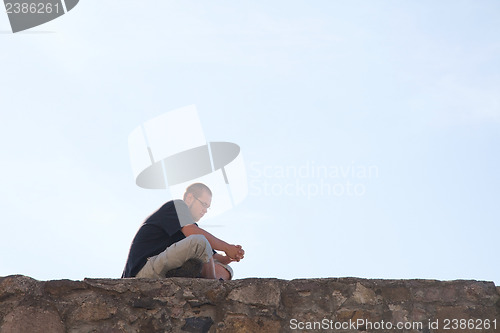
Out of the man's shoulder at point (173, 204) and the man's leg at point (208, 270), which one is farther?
the man's shoulder at point (173, 204)

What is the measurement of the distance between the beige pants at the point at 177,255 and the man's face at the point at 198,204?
0.46 metres

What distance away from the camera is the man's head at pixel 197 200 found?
4.80m

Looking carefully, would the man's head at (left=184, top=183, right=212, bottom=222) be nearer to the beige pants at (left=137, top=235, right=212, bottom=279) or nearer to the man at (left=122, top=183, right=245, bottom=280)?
the man at (left=122, top=183, right=245, bottom=280)

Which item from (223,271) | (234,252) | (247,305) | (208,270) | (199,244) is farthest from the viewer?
(223,271)

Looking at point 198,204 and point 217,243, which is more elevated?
point 198,204

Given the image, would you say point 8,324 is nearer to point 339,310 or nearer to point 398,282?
point 339,310

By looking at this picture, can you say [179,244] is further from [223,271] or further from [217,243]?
[223,271]

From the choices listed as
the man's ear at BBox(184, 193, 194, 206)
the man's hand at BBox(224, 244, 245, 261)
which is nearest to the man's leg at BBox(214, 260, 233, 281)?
the man's hand at BBox(224, 244, 245, 261)

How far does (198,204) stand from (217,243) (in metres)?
0.37

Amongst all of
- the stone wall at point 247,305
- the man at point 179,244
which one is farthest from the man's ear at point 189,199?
the stone wall at point 247,305

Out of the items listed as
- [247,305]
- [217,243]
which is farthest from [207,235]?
[247,305]

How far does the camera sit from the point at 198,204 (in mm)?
4801

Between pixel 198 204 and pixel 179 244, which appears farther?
pixel 198 204

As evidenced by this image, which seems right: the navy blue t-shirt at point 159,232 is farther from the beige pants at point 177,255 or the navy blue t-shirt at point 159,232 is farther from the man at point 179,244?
the beige pants at point 177,255
